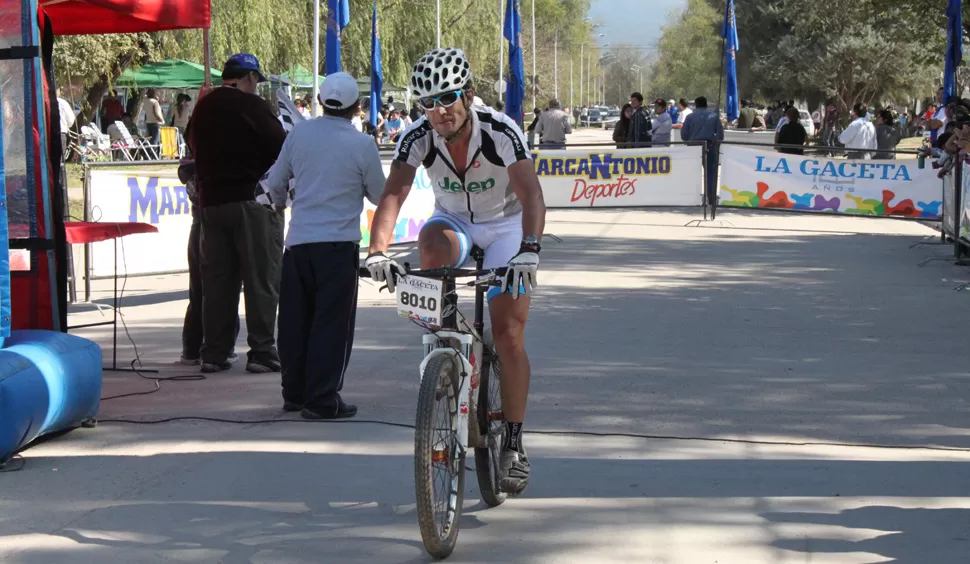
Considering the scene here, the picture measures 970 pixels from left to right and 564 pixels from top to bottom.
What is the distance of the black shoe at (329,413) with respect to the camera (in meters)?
7.08

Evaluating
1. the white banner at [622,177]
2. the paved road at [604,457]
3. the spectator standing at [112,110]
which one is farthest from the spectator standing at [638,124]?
the spectator standing at [112,110]

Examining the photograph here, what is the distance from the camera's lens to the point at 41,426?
620 centimetres

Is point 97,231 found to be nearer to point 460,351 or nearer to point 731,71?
point 460,351

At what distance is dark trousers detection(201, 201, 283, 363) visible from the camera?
827 cm

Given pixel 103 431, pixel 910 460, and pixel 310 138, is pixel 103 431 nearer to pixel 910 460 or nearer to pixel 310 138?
pixel 310 138

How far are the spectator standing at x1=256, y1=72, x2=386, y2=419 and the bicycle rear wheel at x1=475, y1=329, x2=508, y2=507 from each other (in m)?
1.86

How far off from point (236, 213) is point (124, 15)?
191cm

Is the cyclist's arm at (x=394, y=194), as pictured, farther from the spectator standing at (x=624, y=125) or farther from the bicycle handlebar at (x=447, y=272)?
the spectator standing at (x=624, y=125)

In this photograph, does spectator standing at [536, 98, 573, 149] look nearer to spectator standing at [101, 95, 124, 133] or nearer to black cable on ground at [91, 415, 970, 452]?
spectator standing at [101, 95, 124, 133]

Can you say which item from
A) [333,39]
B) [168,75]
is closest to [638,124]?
[333,39]

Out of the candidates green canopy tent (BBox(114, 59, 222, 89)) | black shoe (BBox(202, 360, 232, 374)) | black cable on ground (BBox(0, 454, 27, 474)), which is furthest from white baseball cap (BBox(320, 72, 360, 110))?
green canopy tent (BBox(114, 59, 222, 89))

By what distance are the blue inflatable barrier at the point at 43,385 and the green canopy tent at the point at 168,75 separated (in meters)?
28.6

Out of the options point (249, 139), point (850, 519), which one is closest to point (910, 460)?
point (850, 519)

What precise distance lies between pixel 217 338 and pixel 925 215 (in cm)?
1332
